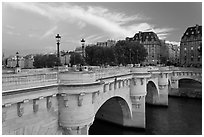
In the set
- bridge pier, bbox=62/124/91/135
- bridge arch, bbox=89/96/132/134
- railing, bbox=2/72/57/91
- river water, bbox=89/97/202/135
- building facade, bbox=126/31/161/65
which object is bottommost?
river water, bbox=89/97/202/135

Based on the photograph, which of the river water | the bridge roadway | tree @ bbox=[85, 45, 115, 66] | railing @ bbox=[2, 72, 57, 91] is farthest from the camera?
tree @ bbox=[85, 45, 115, 66]

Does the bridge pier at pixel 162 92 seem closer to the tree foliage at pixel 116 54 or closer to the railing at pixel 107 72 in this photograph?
the railing at pixel 107 72

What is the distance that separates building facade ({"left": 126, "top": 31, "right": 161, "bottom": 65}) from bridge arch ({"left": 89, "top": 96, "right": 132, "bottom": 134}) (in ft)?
220

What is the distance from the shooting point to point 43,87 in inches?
394

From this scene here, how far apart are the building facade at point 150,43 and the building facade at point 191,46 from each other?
43.3 ft

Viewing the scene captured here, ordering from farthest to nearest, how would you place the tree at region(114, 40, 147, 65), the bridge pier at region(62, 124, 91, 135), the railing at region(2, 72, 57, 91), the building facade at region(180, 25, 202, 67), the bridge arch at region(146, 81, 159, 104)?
the building facade at region(180, 25, 202, 67) → the tree at region(114, 40, 147, 65) → the bridge arch at region(146, 81, 159, 104) → the bridge pier at region(62, 124, 91, 135) → the railing at region(2, 72, 57, 91)

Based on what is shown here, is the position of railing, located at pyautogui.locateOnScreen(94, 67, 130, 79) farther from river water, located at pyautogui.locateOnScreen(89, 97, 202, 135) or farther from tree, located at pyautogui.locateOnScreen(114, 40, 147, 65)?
tree, located at pyautogui.locateOnScreen(114, 40, 147, 65)

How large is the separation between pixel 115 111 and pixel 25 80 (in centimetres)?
1755

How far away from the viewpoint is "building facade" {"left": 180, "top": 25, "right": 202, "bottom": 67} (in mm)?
72769

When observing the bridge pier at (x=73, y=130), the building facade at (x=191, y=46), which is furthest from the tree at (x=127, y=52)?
the bridge pier at (x=73, y=130)

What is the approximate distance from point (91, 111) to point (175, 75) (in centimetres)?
3640

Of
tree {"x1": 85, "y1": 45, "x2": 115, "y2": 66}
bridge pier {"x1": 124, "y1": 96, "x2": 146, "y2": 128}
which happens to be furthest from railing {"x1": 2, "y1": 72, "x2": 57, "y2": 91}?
tree {"x1": 85, "y1": 45, "x2": 115, "y2": 66}

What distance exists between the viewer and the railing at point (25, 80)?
845 cm

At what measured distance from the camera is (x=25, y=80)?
9242 millimetres
